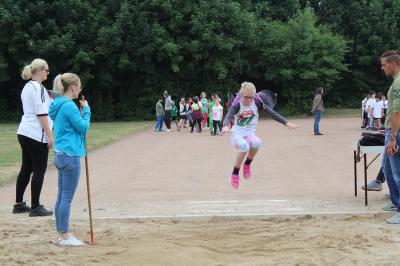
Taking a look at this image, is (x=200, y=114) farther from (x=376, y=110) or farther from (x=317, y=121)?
(x=376, y=110)

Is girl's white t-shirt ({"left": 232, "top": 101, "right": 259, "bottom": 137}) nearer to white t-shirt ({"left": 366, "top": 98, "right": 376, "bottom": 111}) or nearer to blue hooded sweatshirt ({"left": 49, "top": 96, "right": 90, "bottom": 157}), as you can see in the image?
blue hooded sweatshirt ({"left": 49, "top": 96, "right": 90, "bottom": 157})

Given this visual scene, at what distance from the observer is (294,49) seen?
40469mm

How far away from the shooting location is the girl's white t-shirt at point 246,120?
8961mm

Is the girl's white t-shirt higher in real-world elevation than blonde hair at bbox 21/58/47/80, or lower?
lower

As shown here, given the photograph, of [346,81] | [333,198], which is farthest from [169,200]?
[346,81]

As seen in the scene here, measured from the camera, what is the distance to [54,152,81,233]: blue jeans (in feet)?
22.4

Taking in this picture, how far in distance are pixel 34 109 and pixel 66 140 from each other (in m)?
1.84

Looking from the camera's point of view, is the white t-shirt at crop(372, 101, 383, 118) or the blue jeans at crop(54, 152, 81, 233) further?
the white t-shirt at crop(372, 101, 383, 118)

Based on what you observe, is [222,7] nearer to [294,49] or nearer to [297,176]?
[294,49]

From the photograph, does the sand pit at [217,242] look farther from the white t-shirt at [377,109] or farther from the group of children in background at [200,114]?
the white t-shirt at [377,109]

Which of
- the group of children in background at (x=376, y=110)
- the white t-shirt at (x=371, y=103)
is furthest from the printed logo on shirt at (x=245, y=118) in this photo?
the white t-shirt at (x=371, y=103)

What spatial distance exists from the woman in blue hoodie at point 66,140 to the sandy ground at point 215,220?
0.36 metres

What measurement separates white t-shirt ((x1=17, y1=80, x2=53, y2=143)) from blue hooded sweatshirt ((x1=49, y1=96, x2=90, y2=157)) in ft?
5.09

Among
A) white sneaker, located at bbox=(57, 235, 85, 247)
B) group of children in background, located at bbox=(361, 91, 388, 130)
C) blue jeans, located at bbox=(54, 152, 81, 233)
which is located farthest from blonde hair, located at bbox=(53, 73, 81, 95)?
group of children in background, located at bbox=(361, 91, 388, 130)
